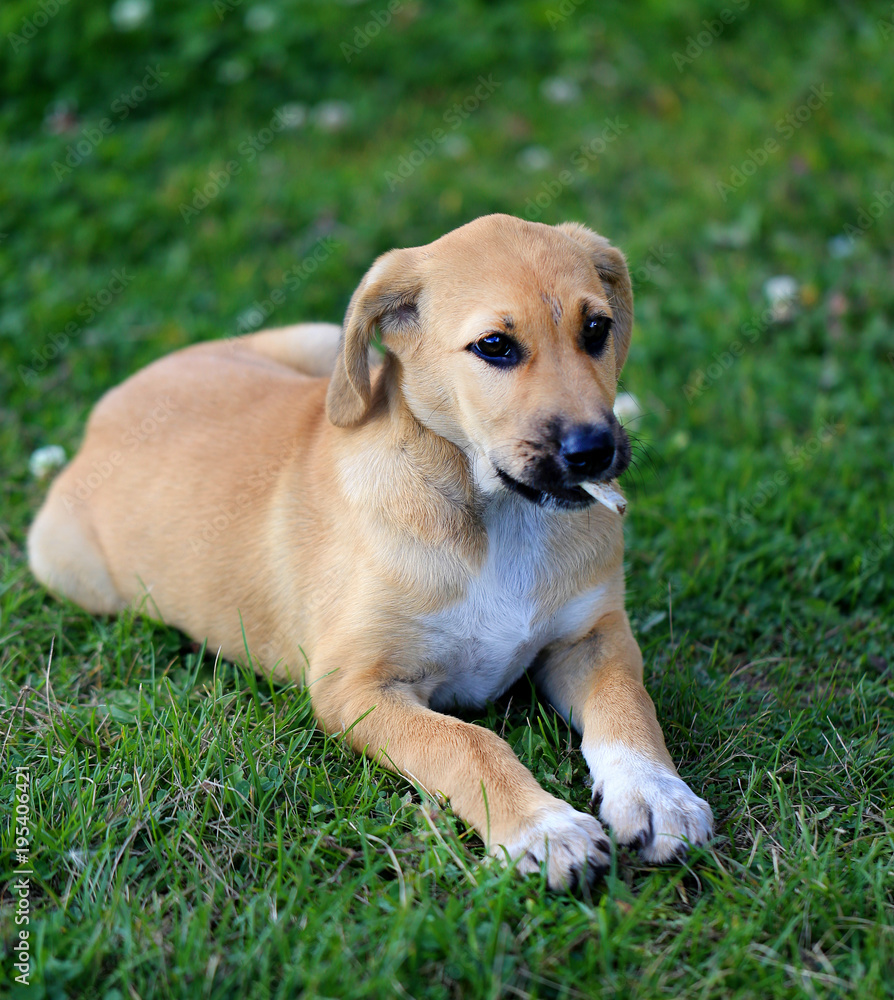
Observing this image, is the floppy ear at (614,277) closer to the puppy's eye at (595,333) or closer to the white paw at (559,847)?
the puppy's eye at (595,333)

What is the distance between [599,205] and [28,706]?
546 centimetres

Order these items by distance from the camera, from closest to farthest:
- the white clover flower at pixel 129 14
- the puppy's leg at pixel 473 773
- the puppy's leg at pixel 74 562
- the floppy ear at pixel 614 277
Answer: the puppy's leg at pixel 473 773, the floppy ear at pixel 614 277, the puppy's leg at pixel 74 562, the white clover flower at pixel 129 14

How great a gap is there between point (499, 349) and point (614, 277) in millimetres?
798

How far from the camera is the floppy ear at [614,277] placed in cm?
359

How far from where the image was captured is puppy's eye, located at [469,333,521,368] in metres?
3.09

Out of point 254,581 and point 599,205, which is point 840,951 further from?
point 599,205

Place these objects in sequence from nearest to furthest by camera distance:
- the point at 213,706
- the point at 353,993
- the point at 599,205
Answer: the point at 353,993
the point at 213,706
the point at 599,205

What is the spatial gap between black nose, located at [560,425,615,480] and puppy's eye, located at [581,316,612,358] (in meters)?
0.43

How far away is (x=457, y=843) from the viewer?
2.82 m

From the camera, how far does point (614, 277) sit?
365 cm

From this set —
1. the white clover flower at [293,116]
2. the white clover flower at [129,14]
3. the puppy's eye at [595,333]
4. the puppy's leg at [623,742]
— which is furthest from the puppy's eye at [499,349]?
the white clover flower at [129,14]

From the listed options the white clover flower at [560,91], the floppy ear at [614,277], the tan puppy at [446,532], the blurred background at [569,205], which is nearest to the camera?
the tan puppy at [446,532]

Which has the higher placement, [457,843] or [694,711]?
[457,843]

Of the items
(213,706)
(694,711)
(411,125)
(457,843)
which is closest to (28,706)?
(213,706)
